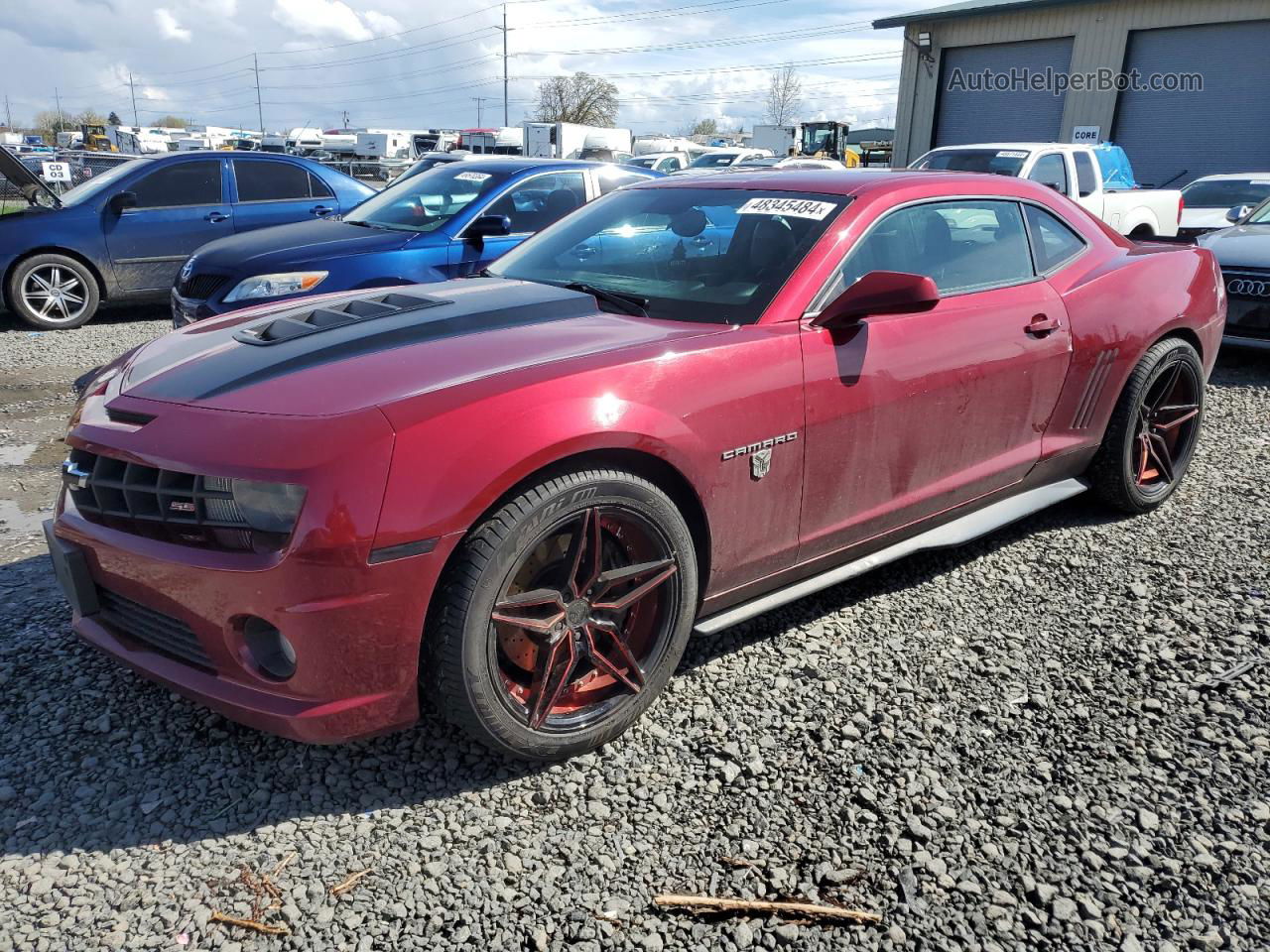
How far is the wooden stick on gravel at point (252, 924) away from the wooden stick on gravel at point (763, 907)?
0.78 m

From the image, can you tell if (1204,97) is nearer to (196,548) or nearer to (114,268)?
(114,268)

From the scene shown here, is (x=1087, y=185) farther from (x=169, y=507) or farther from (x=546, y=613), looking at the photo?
(x=169, y=507)

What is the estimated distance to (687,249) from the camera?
329 cm

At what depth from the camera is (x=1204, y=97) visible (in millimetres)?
20578

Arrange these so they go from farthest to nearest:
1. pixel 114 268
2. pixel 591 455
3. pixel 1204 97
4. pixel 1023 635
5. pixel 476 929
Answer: pixel 1204 97
pixel 114 268
pixel 1023 635
pixel 591 455
pixel 476 929

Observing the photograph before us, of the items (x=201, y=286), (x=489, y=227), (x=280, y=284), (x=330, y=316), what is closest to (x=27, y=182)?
(x=201, y=286)

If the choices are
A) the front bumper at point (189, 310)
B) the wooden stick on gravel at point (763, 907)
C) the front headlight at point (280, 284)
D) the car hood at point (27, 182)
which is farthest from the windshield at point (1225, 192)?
the wooden stick on gravel at point (763, 907)

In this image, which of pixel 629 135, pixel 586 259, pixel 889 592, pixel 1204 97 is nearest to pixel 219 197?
pixel 586 259

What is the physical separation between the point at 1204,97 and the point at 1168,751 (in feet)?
74.5

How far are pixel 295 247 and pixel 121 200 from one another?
11.3 feet

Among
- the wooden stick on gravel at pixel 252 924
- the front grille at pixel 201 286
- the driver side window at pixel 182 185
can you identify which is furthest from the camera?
the driver side window at pixel 182 185

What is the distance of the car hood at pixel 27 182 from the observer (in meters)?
8.75

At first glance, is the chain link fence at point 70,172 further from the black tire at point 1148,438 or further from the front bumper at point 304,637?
the black tire at point 1148,438

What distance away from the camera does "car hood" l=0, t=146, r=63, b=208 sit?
28.7ft
